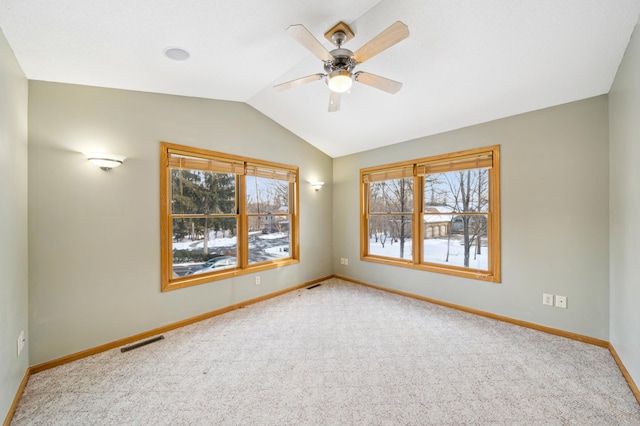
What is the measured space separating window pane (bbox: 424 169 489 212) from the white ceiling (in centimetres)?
76

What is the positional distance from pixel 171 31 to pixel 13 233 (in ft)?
6.02

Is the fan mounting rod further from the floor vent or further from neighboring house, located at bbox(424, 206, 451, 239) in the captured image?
the floor vent

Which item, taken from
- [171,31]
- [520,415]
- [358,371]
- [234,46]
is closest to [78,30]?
[171,31]

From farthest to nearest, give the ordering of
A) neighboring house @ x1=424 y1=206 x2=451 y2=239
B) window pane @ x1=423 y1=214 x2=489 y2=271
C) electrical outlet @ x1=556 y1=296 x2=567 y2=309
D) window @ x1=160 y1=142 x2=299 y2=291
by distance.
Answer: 1. neighboring house @ x1=424 y1=206 x2=451 y2=239
2. window pane @ x1=423 y1=214 x2=489 y2=271
3. window @ x1=160 y1=142 x2=299 y2=291
4. electrical outlet @ x1=556 y1=296 x2=567 y2=309

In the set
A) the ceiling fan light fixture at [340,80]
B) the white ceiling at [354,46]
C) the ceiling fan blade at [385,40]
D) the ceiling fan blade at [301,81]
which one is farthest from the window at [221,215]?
Result: the ceiling fan blade at [385,40]

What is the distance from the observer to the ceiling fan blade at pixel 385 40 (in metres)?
1.58

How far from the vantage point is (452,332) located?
2789mm

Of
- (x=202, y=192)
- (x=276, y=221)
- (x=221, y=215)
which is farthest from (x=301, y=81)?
(x=276, y=221)

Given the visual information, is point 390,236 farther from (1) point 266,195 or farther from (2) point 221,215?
(2) point 221,215

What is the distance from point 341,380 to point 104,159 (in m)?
2.82

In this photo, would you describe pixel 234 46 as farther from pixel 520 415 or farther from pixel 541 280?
pixel 541 280

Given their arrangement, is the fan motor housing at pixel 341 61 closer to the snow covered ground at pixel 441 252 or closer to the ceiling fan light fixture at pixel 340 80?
the ceiling fan light fixture at pixel 340 80

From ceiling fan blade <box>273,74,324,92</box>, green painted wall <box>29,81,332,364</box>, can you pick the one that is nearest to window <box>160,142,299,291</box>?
green painted wall <box>29,81,332,364</box>

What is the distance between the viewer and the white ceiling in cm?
170
